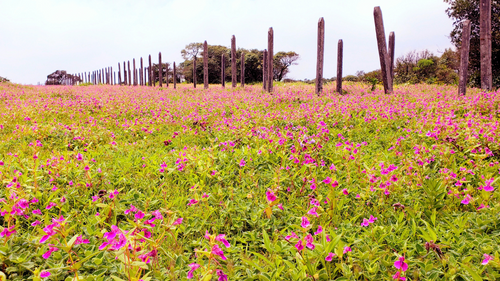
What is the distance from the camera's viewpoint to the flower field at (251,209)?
2.08 metres

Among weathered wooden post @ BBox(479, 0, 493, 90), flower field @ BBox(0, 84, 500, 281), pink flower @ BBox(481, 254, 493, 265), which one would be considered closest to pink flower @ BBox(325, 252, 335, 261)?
flower field @ BBox(0, 84, 500, 281)

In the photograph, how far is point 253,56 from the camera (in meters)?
41.7

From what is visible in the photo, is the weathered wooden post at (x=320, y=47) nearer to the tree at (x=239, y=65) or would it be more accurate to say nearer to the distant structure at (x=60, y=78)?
the tree at (x=239, y=65)

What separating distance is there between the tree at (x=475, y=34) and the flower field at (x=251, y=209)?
58.6 feet

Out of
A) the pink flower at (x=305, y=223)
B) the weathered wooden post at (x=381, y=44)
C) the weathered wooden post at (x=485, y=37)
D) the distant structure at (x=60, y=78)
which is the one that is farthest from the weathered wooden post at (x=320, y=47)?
the distant structure at (x=60, y=78)

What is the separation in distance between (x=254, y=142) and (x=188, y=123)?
2536mm

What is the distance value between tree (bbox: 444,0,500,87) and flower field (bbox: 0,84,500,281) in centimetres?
1785

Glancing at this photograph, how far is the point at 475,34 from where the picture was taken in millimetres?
19375

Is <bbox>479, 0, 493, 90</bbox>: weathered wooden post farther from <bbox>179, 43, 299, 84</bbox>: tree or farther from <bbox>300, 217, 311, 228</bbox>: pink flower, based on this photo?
<bbox>179, 43, 299, 84</bbox>: tree

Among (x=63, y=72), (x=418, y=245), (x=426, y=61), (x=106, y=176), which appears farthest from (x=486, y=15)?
(x=63, y=72)

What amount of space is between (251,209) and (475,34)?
2346 centimetres

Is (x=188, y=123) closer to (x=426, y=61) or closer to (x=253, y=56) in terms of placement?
(x=253, y=56)

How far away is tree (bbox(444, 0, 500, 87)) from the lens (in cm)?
1820

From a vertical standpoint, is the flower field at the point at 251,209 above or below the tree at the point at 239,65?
below
